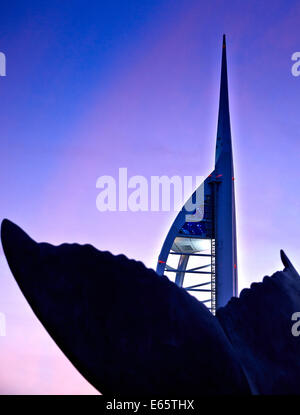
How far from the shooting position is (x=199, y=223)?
1073 inches

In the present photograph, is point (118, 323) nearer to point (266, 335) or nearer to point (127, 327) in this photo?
point (127, 327)

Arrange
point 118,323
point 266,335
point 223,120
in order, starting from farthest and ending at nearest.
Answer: point 223,120 < point 266,335 < point 118,323

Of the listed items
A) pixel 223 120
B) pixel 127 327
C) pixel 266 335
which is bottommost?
pixel 266 335

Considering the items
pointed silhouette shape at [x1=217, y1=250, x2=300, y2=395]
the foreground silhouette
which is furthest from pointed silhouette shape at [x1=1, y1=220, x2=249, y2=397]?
pointed silhouette shape at [x1=217, y1=250, x2=300, y2=395]

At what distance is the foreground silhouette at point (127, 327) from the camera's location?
4.35 meters

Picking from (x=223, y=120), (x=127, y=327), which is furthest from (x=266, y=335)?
(x=223, y=120)

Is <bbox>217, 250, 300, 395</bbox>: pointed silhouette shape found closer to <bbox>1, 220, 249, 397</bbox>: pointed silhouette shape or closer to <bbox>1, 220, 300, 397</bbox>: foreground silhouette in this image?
<bbox>1, 220, 300, 397</bbox>: foreground silhouette

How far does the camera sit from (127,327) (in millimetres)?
4504

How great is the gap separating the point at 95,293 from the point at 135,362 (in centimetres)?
71

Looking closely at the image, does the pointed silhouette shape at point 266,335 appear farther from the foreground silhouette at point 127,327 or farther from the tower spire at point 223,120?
the tower spire at point 223,120

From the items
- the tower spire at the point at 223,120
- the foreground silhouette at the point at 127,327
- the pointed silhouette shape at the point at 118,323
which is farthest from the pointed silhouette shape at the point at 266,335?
the tower spire at the point at 223,120
